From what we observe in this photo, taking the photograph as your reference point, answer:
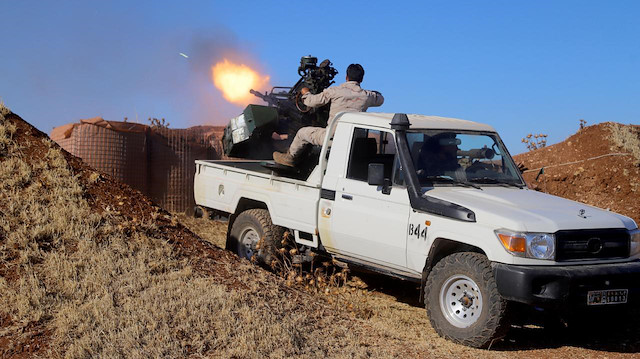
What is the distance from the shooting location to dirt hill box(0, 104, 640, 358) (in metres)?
5.70

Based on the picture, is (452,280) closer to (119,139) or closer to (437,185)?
(437,185)

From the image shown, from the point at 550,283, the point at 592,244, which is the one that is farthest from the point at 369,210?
the point at 592,244

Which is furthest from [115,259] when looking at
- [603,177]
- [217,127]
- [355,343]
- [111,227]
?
[603,177]

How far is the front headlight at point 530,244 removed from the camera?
598cm

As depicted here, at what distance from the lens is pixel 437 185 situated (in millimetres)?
7102

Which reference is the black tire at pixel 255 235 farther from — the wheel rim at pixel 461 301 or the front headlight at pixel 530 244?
the front headlight at pixel 530 244

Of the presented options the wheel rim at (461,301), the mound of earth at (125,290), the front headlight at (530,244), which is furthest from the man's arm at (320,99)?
the front headlight at (530,244)

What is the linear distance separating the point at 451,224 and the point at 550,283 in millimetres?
1058

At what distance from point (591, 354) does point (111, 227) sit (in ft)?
17.5

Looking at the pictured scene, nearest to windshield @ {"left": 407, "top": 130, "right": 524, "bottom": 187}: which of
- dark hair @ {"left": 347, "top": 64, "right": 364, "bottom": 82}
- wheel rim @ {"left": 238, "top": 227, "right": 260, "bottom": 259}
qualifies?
dark hair @ {"left": 347, "top": 64, "right": 364, "bottom": 82}

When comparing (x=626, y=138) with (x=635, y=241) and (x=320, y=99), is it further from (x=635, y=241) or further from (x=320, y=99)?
(x=635, y=241)

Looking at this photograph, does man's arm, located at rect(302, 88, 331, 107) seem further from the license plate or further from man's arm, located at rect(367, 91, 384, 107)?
the license plate

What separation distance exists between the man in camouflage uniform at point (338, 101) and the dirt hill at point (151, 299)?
5.41 ft

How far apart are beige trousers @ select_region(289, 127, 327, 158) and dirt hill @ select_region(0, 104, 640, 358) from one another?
1691mm
